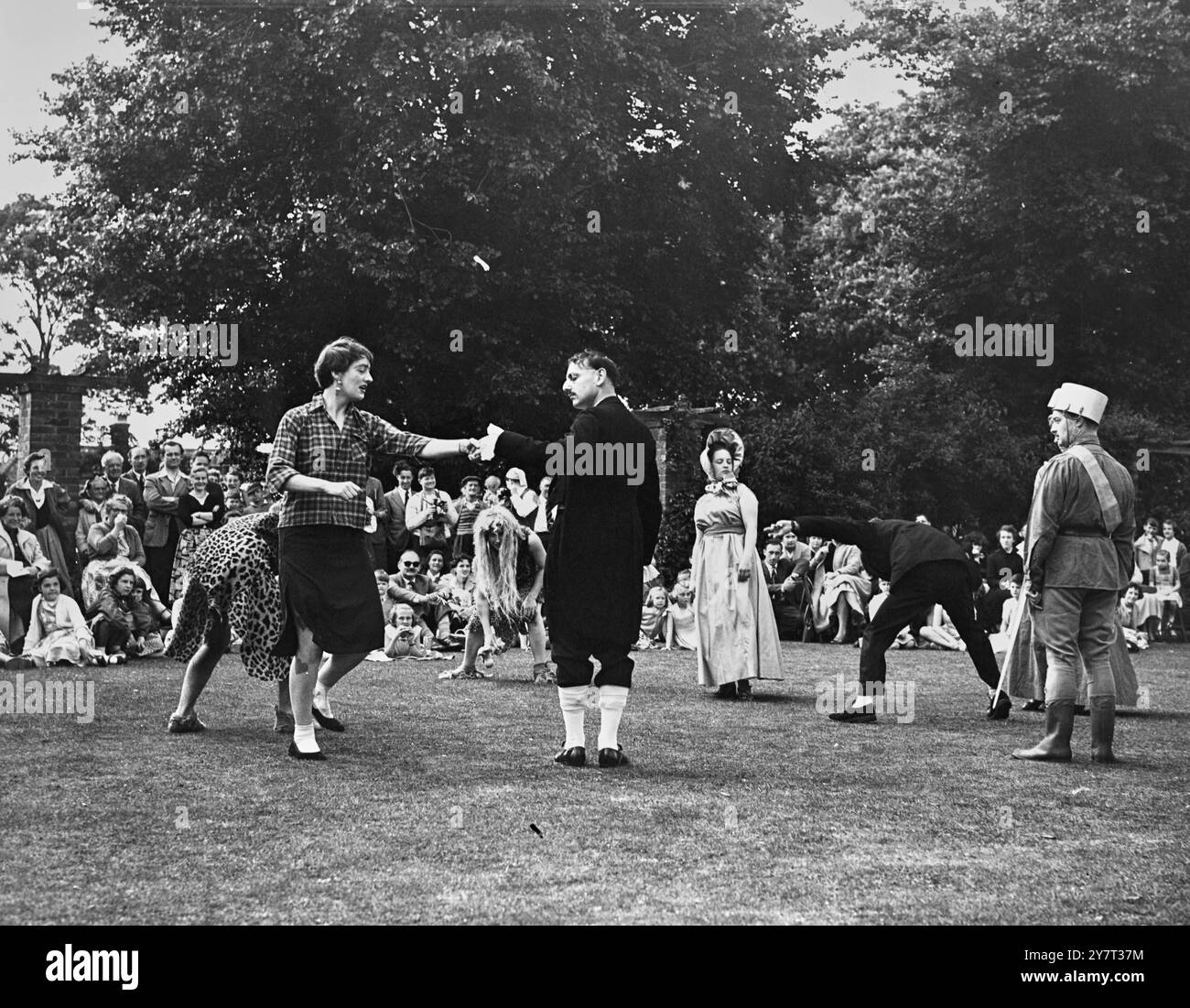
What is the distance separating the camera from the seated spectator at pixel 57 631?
13297 millimetres

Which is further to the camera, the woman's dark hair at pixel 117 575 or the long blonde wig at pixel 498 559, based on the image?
the woman's dark hair at pixel 117 575

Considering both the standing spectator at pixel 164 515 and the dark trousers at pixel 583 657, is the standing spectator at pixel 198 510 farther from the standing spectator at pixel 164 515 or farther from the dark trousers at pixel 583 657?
the dark trousers at pixel 583 657

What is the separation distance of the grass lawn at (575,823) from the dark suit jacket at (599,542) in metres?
0.78

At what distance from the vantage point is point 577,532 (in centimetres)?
775

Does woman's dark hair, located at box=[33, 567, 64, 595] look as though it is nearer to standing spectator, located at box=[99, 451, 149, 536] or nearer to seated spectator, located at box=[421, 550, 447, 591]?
standing spectator, located at box=[99, 451, 149, 536]

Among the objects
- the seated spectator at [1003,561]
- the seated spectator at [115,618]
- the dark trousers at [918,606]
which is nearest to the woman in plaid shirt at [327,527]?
the dark trousers at [918,606]

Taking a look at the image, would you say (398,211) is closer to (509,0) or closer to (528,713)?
(509,0)

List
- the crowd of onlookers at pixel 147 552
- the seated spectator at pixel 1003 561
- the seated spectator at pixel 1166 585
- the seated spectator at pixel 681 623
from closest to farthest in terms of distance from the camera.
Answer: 1. the crowd of onlookers at pixel 147 552
2. the seated spectator at pixel 681 623
3. the seated spectator at pixel 1003 561
4. the seated spectator at pixel 1166 585

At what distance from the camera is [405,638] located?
50.4 feet

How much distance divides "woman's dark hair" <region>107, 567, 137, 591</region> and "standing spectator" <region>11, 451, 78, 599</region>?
23.6 inches

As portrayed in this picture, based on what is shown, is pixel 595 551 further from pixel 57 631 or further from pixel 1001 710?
pixel 57 631

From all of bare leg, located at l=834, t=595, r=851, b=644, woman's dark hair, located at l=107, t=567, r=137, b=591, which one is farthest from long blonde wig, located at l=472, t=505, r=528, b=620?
bare leg, located at l=834, t=595, r=851, b=644

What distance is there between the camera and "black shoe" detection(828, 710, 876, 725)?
32.9 ft

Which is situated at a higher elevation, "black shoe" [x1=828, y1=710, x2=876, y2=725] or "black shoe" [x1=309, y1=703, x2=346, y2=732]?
"black shoe" [x1=309, y1=703, x2=346, y2=732]
